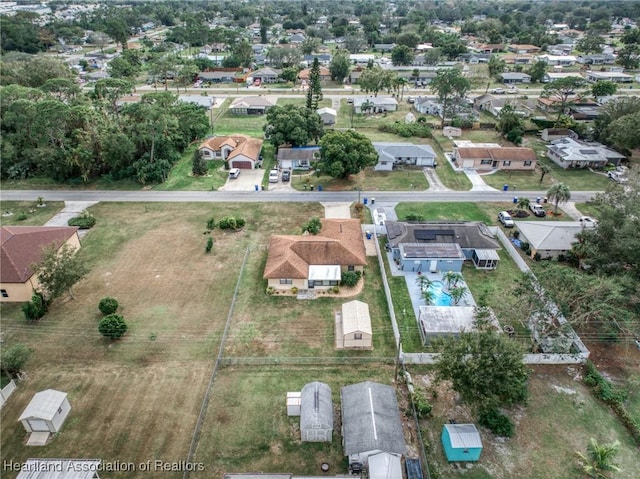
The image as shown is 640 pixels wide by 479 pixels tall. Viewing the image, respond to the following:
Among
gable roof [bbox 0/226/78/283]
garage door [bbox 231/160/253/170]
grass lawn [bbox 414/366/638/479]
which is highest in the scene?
gable roof [bbox 0/226/78/283]

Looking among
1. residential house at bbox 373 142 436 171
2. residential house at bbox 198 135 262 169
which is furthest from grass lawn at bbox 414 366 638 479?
residential house at bbox 198 135 262 169

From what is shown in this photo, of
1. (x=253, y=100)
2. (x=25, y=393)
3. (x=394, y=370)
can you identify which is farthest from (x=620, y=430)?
(x=253, y=100)

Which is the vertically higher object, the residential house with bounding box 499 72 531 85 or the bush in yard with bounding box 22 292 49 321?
the bush in yard with bounding box 22 292 49 321

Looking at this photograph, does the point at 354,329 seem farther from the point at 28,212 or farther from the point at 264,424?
the point at 28,212

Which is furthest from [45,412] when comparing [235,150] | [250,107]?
[250,107]

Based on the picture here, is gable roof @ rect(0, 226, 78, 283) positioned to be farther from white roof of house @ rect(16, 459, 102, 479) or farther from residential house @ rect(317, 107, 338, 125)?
residential house @ rect(317, 107, 338, 125)

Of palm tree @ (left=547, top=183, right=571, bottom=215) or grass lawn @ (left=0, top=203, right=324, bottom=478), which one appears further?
palm tree @ (left=547, top=183, right=571, bottom=215)

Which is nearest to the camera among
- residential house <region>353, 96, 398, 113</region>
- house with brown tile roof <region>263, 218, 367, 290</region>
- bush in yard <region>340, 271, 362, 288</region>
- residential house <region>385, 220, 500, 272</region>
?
house with brown tile roof <region>263, 218, 367, 290</region>

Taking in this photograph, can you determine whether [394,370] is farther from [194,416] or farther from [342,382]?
[194,416]
